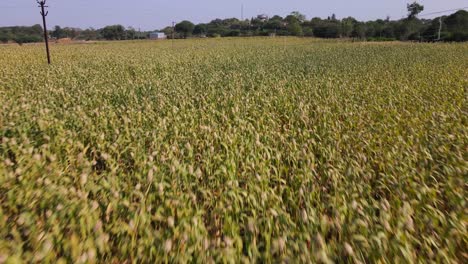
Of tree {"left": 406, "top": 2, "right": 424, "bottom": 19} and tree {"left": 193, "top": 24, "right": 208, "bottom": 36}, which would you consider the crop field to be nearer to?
tree {"left": 406, "top": 2, "right": 424, "bottom": 19}

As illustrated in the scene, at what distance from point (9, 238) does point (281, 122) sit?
4.48m

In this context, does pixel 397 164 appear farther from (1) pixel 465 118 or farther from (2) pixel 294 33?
(2) pixel 294 33

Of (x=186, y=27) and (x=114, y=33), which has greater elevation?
(x=186, y=27)

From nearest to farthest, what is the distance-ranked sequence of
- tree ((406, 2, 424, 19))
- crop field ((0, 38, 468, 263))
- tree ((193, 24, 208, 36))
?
1. crop field ((0, 38, 468, 263))
2. tree ((406, 2, 424, 19))
3. tree ((193, 24, 208, 36))

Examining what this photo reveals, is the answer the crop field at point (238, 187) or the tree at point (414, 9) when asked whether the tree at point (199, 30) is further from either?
the crop field at point (238, 187)

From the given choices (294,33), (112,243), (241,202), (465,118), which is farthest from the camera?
(294,33)

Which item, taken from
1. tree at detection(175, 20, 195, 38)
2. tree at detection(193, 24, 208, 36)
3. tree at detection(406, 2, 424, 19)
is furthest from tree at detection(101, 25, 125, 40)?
tree at detection(406, 2, 424, 19)

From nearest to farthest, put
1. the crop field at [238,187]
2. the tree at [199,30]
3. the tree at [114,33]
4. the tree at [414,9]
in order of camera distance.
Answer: the crop field at [238,187]
the tree at [414,9]
the tree at [114,33]
the tree at [199,30]

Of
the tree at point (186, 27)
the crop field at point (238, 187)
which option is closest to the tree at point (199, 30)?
the tree at point (186, 27)

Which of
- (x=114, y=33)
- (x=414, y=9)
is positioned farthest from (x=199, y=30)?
(x=414, y=9)

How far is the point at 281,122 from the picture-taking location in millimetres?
5773

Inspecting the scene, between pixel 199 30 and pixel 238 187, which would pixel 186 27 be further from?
pixel 238 187

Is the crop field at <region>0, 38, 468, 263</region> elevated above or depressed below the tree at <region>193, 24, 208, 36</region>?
below

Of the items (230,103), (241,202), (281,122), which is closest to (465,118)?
(281,122)
